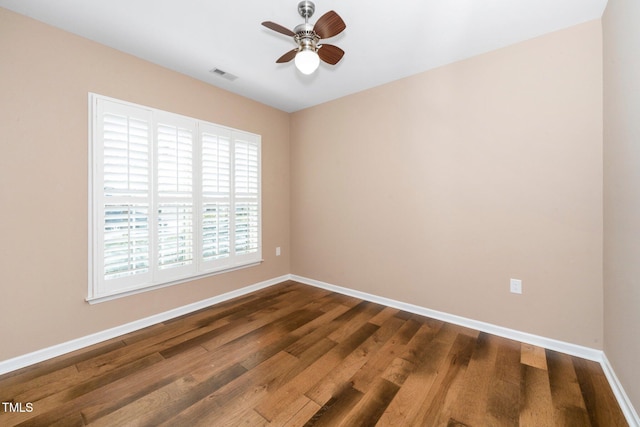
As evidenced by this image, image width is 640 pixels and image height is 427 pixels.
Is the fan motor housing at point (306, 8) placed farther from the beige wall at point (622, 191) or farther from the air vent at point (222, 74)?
the beige wall at point (622, 191)

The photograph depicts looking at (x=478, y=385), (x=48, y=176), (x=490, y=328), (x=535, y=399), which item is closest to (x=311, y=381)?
(x=478, y=385)

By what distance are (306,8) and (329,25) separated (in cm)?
30

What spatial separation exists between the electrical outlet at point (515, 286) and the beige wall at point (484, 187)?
0.04 metres

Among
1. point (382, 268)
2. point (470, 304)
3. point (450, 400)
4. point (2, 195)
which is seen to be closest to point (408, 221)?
point (382, 268)

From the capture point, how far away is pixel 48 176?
6.59ft

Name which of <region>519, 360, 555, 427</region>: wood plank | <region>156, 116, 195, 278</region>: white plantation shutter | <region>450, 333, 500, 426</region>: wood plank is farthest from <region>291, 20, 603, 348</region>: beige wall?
<region>156, 116, 195, 278</region>: white plantation shutter

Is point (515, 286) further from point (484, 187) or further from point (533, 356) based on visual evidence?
point (484, 187)

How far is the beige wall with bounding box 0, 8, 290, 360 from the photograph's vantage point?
6.09ft

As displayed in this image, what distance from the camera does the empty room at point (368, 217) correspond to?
62.4 inches

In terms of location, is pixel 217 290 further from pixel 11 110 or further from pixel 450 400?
pixel 450 400

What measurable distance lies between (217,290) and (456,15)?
3.50 metres

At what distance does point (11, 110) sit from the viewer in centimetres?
186

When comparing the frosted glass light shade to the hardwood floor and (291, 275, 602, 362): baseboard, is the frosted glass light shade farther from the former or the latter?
(291, 275, 602, 362): baseboard

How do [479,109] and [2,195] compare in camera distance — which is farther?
[479,109]
